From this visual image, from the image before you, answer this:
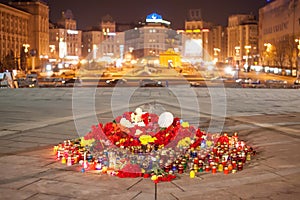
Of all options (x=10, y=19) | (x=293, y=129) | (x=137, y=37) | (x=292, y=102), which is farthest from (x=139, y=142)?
(x=137, y=37)

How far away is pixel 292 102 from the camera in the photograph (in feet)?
77.6

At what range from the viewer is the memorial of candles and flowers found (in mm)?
8867

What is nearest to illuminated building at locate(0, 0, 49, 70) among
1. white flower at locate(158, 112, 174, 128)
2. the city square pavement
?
the city square pavement

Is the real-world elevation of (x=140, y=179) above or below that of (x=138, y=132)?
below

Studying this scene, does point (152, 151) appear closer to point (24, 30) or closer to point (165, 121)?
point (165, 121)

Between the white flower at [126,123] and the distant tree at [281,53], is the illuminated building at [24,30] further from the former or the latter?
the white flower at [126,123]

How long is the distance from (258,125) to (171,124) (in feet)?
17.9

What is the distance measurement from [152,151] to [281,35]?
4291 inches

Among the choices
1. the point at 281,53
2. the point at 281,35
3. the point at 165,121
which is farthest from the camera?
the point at 281,35

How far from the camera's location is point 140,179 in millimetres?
8445

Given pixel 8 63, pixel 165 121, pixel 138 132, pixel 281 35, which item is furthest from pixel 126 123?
pixel 281 35

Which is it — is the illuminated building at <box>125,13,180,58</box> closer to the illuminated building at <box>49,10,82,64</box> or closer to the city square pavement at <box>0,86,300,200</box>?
the illuminated building at <box>49,10,82,64</box>

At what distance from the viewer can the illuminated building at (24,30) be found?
10938cm

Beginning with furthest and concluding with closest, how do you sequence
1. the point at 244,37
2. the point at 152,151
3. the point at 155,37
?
the point at 155,37, the point at 244,37, the point at 152,151
